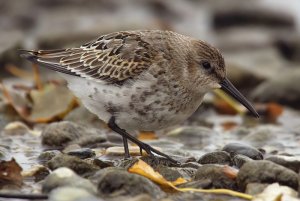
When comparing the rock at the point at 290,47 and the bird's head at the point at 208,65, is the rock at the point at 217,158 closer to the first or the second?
the bird's head at the point at 208,65

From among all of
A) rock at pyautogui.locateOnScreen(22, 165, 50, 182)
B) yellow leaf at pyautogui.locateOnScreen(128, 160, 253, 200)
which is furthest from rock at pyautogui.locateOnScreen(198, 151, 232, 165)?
rock at pyautogui.locateOnScreen(22, 165, 50, 182)

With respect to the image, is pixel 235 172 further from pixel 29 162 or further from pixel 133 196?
pixel 29 162

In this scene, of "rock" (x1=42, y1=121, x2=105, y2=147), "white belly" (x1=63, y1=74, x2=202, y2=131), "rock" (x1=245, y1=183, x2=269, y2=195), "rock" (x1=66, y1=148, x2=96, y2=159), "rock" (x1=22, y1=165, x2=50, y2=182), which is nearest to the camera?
"rock" (x1=245, y1=183, x2=269, y2=195)

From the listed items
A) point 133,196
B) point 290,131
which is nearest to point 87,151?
point 133,196

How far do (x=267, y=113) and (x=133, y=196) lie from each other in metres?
5.32

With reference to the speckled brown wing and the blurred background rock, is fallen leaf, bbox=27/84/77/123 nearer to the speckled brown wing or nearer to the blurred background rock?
A: the speckled brown wing

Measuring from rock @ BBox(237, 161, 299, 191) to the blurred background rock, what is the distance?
5.09 metres

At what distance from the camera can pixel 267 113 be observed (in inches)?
414

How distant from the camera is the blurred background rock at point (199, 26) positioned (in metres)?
12.0

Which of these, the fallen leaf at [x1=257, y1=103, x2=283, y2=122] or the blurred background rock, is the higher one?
the blurred background rock

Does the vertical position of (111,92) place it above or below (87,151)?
above

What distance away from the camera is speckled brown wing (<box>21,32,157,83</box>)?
714 centimetres

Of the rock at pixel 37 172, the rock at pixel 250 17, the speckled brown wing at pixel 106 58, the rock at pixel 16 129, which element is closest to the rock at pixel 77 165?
the rock at pixel 37 172

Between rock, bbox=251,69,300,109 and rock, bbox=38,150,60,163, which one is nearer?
rock, bbox=38,150,60,163
